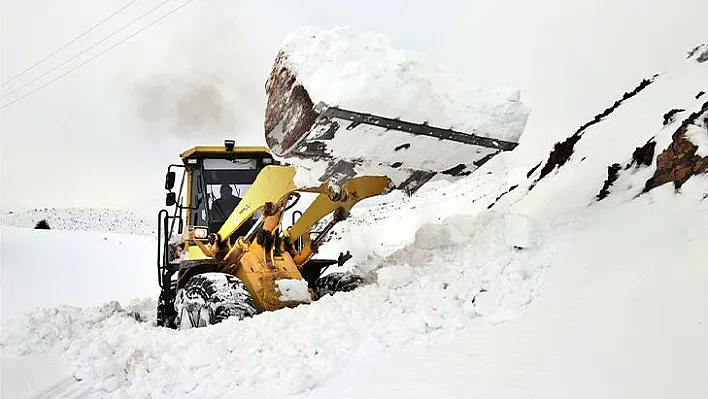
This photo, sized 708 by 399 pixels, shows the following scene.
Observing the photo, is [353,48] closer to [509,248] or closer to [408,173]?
[408,173]

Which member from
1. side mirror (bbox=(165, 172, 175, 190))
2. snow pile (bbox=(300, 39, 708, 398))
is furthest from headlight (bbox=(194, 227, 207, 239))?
snow pile (bbox=(300, 39, 708, 398))

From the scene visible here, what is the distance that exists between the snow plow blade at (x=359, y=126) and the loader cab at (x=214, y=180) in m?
2.55

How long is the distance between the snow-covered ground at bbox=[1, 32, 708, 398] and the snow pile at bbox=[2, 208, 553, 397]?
Answer: 0.04ft

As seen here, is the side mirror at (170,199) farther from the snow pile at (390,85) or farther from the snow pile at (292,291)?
the snow pile at (390,85)

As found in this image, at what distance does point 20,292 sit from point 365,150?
8407 millimetres

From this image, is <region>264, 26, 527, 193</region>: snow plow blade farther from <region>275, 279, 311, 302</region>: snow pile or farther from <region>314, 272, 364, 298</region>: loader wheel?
<region>314, 272, 364, 298</region>: loader wheel

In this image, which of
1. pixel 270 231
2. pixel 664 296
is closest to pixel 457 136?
pixel 664 296

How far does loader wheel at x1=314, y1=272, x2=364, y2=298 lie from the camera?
248 inches

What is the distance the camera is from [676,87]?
5840 mm

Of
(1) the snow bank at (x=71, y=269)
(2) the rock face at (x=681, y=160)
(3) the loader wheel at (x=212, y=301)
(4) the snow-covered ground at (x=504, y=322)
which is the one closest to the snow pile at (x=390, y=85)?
(4) the snow-covered ground at (x=504, y=322)

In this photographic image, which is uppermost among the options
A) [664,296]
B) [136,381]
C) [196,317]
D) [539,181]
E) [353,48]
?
[353,48]

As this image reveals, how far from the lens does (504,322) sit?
11.4ft

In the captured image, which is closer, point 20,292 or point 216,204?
point 216,204

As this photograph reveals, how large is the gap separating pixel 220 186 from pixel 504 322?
14.3ft
